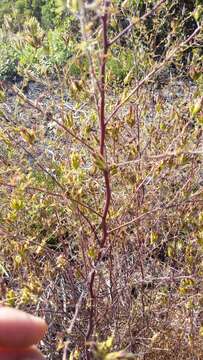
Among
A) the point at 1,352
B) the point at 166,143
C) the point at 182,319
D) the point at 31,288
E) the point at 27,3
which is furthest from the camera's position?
the point at 27,3

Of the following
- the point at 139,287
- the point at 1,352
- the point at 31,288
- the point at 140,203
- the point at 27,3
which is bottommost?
the point at 1,352

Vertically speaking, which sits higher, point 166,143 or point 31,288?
point 166,143

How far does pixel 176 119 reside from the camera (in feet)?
5.73

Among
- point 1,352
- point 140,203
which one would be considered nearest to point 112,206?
point 140,203

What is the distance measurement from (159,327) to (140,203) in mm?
433

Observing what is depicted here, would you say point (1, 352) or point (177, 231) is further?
point (177, 231)

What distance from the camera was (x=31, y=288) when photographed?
1305 millimetres

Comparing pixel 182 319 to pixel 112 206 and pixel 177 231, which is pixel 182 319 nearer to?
pixel 177 231

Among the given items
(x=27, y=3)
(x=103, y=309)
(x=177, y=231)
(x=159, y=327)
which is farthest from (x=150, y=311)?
(x=27, y=3)

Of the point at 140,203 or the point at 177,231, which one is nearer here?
the point at 140,203

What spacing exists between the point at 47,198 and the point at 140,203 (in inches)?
11.5

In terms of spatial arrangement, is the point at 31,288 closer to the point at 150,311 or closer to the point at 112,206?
the point at 112,206

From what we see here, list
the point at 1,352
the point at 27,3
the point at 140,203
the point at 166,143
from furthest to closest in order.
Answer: the point at 27,3 < the point at 166,143 < the point at 140,203 < the point at 1,352

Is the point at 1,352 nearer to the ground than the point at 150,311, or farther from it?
nearer to the ground
